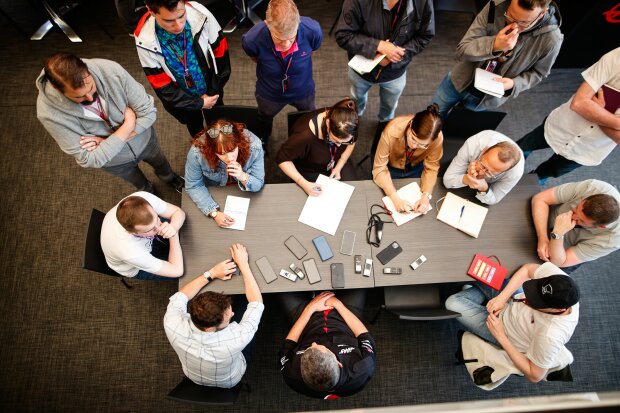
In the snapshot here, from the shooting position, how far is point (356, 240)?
2.31m

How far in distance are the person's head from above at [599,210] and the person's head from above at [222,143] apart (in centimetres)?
203

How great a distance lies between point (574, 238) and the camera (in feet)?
7.73

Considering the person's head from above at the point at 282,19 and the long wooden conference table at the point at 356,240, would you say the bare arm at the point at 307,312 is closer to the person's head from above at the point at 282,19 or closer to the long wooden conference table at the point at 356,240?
the long wooden conference table at the point at 356,240

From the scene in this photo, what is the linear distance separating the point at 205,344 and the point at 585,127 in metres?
2.88

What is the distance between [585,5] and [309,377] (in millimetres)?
3987

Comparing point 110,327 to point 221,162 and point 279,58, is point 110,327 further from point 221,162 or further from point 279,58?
point 279,58

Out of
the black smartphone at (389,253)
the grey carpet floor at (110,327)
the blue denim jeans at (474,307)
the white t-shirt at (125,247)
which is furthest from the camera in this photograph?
the grey carpet floor at (110,327)

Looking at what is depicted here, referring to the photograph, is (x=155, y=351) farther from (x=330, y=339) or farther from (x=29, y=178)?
(x=29, y=178)

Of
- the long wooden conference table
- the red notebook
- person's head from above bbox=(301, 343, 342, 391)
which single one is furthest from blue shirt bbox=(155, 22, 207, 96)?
the red notebook

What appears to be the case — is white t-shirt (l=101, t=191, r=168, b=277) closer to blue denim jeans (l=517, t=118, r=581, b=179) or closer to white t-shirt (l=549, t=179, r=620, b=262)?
white t-shirt (l=549, t=179, r=620, b=262)

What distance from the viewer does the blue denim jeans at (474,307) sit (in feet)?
8.17

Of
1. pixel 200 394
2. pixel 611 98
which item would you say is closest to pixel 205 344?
pixel 200 394

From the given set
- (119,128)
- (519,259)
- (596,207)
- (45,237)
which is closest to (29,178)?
(45,237)

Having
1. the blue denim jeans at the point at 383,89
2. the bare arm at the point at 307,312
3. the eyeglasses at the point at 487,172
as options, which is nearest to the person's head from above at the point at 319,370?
the bare arm at the point at 307,312
